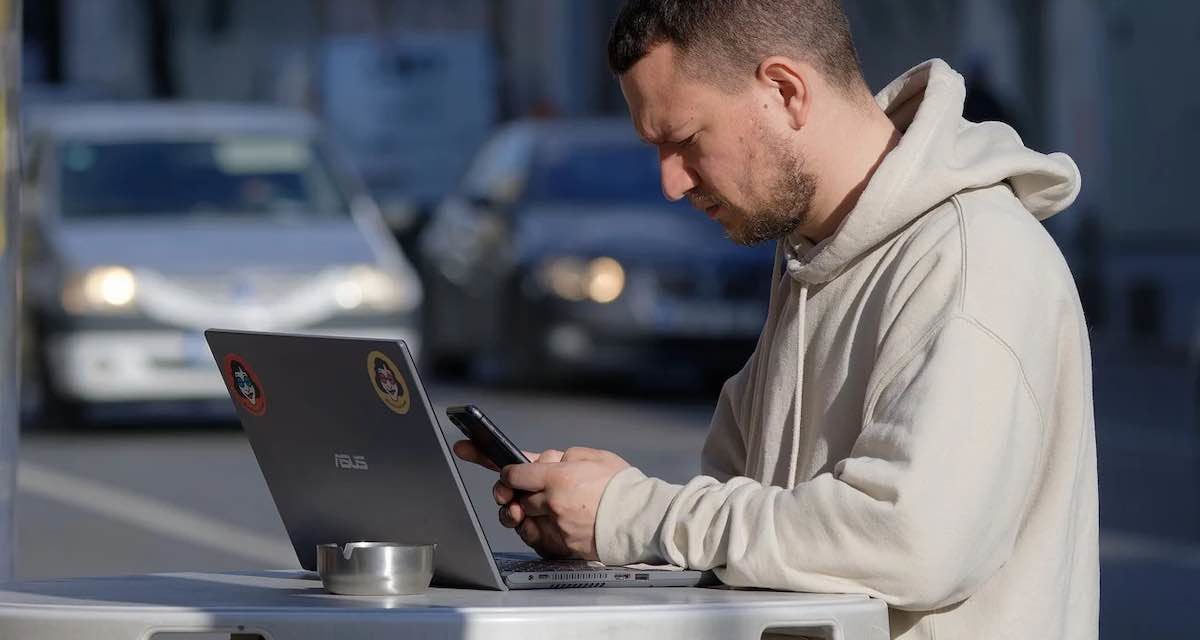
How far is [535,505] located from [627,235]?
1252 centimetres

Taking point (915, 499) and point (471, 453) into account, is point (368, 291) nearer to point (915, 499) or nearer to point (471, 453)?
point (471, 453)

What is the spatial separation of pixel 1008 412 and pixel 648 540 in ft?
1.53

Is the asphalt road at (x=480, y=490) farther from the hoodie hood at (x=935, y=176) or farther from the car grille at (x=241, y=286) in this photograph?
the hoodie hood at (x=935, y=176)

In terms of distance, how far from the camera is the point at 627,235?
51.5 ft

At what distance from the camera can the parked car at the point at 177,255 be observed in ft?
43.6

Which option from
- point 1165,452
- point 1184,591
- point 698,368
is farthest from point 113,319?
point 1184,591

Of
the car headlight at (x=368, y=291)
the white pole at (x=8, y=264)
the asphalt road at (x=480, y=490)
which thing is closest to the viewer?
the white pole at (x=8, y=264)

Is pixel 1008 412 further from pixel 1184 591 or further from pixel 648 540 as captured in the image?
pixel 1184 591

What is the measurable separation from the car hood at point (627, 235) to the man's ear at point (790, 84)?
12.1 m

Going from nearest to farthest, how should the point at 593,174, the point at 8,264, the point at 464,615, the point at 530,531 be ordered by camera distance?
the point at 464,615 < the point at 530,531 < the point at 8,264 < the point at 593,174

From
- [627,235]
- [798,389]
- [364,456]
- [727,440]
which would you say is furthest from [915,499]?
[627,235]

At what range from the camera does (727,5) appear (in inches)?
125

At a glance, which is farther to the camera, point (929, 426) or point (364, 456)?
point (364, 456)

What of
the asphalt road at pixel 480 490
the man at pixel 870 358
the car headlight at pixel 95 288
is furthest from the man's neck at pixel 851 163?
the car headlight at pixel 95 288
